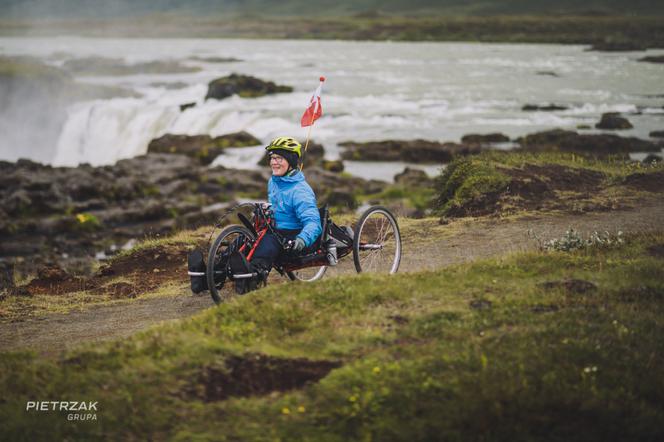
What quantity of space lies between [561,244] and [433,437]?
5.07 m

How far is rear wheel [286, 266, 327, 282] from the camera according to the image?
945cm

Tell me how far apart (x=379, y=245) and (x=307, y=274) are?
148 centimetres

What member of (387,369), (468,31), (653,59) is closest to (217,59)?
(468,31)

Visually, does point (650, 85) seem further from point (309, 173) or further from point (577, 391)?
point (577, 391)

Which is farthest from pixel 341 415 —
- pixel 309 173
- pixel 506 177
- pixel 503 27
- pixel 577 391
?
pixel 503 27

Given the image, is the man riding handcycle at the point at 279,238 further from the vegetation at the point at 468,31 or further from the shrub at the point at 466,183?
the vegetation at the point at 468,31

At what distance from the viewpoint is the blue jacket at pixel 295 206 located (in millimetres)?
8477

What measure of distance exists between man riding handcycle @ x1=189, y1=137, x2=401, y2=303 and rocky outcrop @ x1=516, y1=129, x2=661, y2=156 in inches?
1157

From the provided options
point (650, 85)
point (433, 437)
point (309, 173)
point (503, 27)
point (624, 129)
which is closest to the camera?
point (433, 437)

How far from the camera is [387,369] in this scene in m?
5.74

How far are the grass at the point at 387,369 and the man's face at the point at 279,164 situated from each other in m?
1.67

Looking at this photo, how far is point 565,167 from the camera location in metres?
15.7

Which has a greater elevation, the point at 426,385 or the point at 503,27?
the point at 503,27

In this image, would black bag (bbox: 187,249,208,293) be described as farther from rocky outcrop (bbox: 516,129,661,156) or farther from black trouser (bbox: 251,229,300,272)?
rocky outcrop (bbox: 516,129,661,156)
